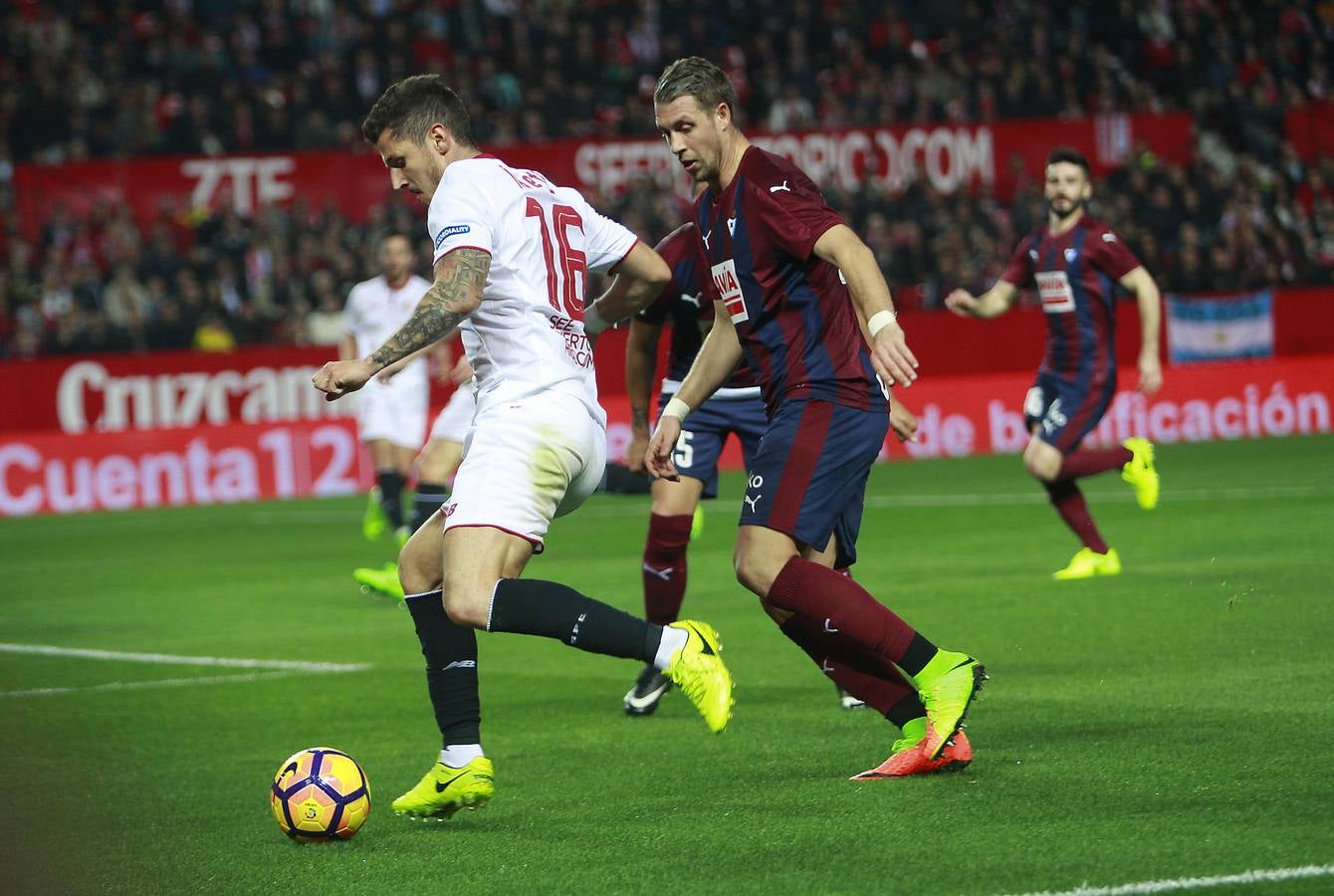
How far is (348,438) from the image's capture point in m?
20.8

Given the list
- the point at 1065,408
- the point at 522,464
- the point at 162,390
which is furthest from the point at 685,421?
the point at 162,390

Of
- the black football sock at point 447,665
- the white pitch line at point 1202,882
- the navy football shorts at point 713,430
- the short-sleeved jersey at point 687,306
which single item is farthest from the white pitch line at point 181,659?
the white pitch line at point 1202,882

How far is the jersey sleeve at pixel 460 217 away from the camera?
18.6 ft

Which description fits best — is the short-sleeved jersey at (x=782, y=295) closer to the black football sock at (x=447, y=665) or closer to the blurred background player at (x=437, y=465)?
the black football sock at (x=447, y=665)

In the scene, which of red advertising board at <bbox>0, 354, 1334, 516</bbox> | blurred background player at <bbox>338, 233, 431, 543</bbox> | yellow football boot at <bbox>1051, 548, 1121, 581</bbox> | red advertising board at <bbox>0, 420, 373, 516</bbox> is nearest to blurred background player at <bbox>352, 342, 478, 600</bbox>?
blurred background player at <bbox>338, 233, 431, 543</bbox>

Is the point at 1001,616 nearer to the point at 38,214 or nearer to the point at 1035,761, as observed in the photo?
the point at 1035,761

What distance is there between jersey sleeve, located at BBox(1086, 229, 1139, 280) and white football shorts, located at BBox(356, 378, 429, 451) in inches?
221

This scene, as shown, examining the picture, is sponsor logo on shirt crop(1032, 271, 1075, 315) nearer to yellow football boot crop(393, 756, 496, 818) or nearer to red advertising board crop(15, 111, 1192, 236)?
yellow football boot crop(393, 756, 496, 818)

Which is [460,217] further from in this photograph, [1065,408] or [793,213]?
[1065,408]

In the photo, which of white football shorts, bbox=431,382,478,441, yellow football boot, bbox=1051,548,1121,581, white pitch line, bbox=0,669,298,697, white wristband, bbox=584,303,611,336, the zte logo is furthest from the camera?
the zte logo

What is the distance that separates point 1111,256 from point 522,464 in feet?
22.2

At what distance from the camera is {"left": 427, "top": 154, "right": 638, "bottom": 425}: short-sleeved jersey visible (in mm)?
5746

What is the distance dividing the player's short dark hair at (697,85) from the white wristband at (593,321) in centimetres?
90

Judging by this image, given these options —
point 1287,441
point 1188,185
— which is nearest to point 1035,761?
point 1287,441
